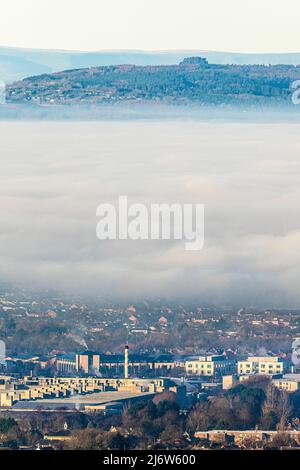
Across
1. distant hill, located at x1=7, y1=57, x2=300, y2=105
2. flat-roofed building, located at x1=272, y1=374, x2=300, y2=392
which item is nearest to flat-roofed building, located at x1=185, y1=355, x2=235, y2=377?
flat-roofed building, located at x1=272, y1=374, x2=300, y2=392

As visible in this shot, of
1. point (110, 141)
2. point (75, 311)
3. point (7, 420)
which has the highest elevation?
point (110, 141)

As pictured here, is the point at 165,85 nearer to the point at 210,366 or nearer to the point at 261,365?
the point at 210,366

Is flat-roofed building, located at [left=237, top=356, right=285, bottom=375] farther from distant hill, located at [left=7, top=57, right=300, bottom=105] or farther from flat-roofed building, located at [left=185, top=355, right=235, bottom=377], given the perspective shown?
distant hill, located at [left=7, top=57, right=300, bottom=105]

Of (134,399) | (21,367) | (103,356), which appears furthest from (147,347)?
(134,399)

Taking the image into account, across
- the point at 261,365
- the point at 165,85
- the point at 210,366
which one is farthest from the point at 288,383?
the point at 165,85

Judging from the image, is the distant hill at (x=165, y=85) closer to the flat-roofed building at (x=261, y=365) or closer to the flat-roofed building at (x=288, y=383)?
the flat-roofed building at (x=261, y=365)

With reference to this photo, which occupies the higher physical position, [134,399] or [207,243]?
[207,243]

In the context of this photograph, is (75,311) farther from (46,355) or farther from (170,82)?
(170,82)

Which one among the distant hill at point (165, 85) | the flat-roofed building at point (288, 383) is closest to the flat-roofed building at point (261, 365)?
the flat-roofed building at point (288, 383)
